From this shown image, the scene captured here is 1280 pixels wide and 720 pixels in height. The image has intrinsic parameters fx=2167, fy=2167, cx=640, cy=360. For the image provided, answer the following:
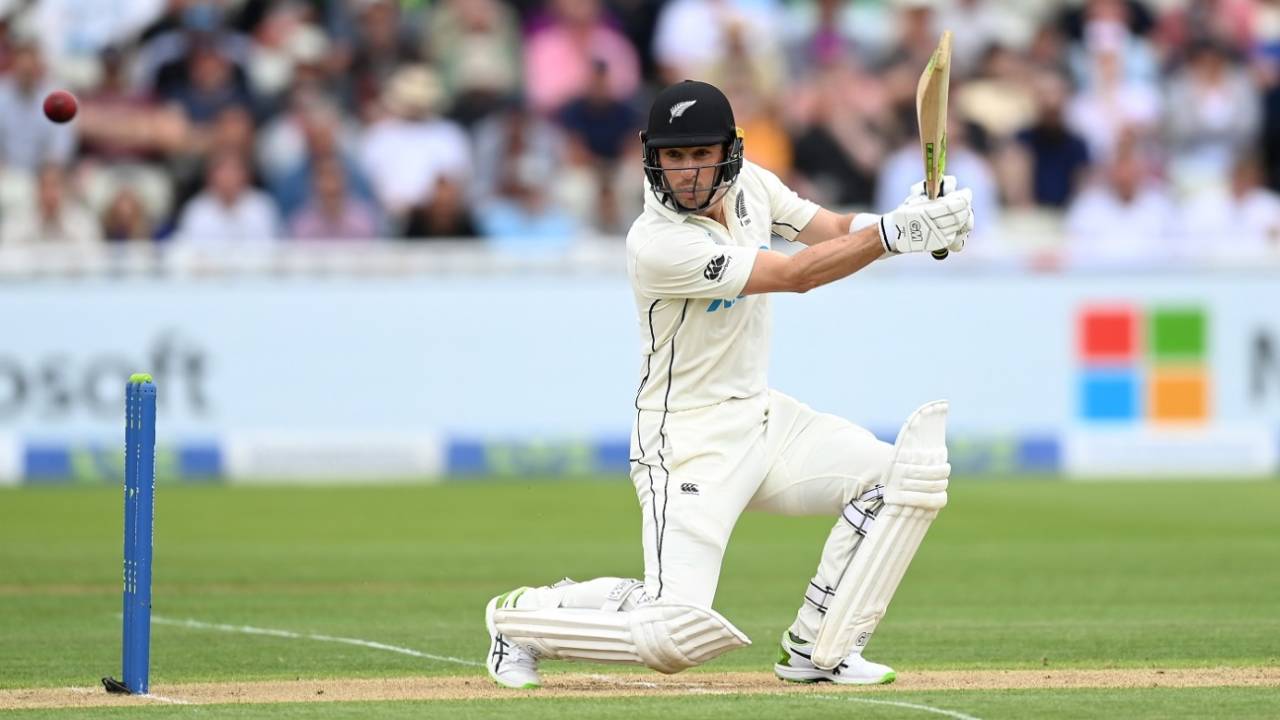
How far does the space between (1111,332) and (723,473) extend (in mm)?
8841

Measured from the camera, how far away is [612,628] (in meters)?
6.41

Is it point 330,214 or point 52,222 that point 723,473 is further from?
point 52,222

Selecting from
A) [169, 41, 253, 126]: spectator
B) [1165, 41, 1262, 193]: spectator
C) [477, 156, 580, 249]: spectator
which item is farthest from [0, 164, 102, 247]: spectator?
[1165, 41, 1262, 193]: spectator

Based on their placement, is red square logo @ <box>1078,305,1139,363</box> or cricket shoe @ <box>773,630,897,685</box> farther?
red square logo @ <box>1078,305,1139,363</box>

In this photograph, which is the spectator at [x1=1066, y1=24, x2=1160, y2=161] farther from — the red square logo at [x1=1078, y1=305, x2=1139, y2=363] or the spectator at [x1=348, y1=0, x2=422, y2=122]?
the spectator at [x1=348, y1=0, x2=422, y2=122]

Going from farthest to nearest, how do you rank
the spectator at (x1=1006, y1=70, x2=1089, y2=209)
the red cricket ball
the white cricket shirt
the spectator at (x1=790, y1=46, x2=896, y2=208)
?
the spectator at (x1=1006, y1=70, x2=1089, y2=209) < the spectator at (x1=790, y1=46, x2=896, y2=208) < the red cricket ball < the white cricket shirt

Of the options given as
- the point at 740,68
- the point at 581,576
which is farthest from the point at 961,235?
the point at 740,68

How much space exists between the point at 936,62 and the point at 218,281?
29.3ft

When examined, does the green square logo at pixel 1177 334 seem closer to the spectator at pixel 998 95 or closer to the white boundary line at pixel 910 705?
the spectator at pixel 998 95

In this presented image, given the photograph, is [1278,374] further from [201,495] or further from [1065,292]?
[201,495]

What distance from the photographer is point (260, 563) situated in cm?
1075

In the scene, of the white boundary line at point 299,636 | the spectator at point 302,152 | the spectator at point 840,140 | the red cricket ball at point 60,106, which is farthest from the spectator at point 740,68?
the red cricket ball at point 60,106

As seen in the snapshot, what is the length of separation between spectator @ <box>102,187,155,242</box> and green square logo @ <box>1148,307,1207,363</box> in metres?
7.01

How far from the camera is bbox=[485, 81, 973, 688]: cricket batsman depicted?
638 cm
